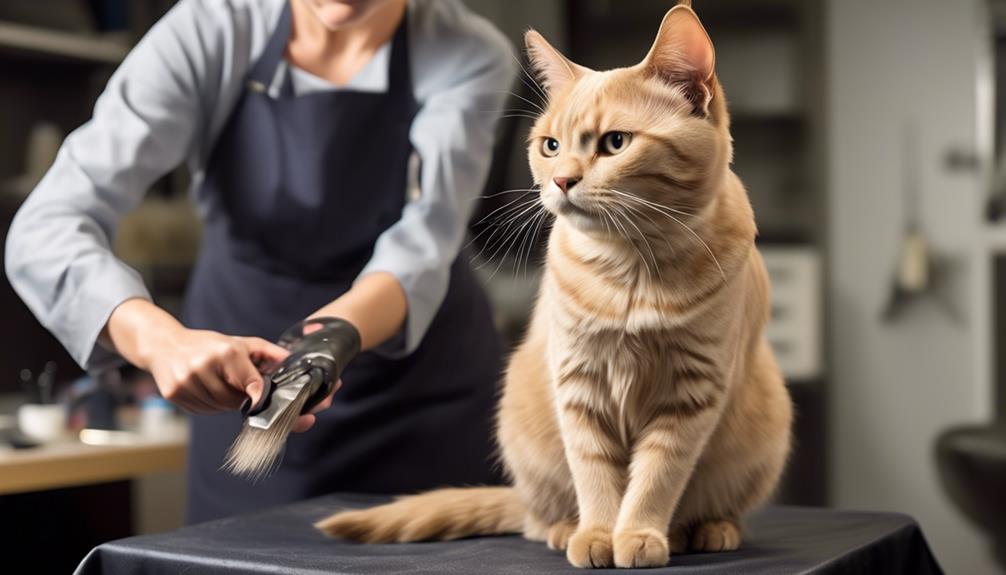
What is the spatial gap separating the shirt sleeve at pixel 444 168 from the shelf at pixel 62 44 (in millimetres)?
1610

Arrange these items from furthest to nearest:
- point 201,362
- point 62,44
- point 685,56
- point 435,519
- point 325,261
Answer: point 62,44 < point 325,261 < point 435,519 < point 201,362 < point 685,56

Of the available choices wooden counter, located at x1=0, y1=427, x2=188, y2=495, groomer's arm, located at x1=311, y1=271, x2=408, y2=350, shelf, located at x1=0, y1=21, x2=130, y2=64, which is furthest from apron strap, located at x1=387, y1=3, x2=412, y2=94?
shelf, located at x1=0, y1=21, x2=130, y2=64

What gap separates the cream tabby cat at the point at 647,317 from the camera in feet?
2.94

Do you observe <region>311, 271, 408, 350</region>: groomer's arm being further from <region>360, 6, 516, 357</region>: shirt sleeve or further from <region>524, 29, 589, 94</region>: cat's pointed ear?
<region>524, 29, 589, 94</region>: cat's pointed ear

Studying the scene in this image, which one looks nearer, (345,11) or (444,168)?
(345,11)

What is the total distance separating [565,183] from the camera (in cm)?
89

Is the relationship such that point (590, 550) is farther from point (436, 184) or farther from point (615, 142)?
point (436, 184)

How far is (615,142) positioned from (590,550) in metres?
0.35

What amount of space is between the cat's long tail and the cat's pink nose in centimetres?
38

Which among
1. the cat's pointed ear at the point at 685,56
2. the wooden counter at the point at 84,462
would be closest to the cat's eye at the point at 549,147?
the cat's pointed ear at the point at 685,56

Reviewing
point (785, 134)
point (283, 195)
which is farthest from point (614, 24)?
point (283, 195)

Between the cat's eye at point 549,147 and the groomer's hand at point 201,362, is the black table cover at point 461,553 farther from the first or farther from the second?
the cat's eye at point 549,147

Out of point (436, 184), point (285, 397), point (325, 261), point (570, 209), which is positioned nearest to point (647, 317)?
point (570, 209)

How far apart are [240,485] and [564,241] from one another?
2.26 feet
